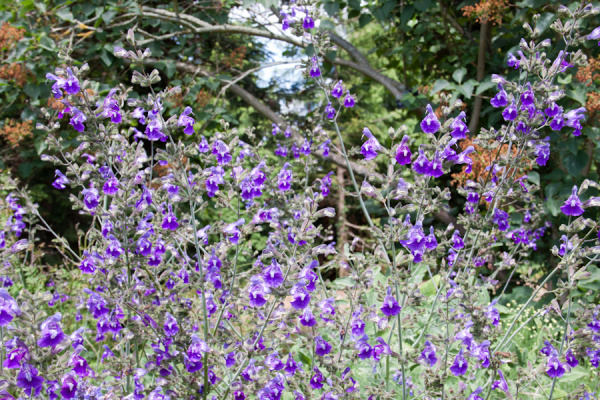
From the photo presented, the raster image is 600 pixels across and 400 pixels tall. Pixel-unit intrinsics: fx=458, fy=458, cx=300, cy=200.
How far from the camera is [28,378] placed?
132 cm

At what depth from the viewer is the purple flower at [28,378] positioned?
1.32 m

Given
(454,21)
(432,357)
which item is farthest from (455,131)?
(454,21)

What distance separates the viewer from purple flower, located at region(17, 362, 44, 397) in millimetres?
1321

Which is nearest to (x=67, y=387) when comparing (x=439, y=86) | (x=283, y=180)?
(x=283, y=180)

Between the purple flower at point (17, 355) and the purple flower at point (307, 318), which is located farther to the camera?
the purple flower at point (307, 318)

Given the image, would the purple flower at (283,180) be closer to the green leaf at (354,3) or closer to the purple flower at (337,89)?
the purple flower at (337,89)

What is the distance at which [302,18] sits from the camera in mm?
2438

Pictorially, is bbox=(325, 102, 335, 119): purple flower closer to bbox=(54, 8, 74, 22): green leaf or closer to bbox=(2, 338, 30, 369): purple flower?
bbox=(2, 338, 30, 369): purple flower

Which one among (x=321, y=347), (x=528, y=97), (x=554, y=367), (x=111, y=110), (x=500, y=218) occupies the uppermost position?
(x=528, y=97)

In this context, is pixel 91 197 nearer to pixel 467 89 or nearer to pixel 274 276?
pixel 274 276

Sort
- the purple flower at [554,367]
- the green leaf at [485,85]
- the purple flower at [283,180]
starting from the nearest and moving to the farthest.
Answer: the purple flower at [554,367]
the purple flower at [283,180]
the green leaf at [485,85]

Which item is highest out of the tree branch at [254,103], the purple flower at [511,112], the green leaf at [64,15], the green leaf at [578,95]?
the purple flower at [511,112]

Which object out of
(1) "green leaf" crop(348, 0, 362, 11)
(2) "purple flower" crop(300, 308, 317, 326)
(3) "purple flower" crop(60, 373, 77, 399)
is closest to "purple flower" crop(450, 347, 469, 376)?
(2) "purple flower" crop(300, 308, 317, 326)

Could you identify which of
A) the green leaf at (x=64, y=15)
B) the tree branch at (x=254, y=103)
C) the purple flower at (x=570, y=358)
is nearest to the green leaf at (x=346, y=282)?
the purple flower at (x=570, y=358)
